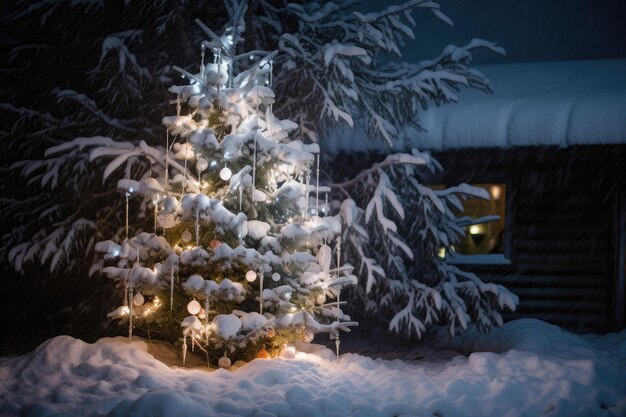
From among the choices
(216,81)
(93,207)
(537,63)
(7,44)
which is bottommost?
(93,207)

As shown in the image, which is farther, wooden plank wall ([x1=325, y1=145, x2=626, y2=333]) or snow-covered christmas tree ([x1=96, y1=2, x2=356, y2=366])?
wooden plank wall ([x1=325, y1=145, x2=626, y2=333])

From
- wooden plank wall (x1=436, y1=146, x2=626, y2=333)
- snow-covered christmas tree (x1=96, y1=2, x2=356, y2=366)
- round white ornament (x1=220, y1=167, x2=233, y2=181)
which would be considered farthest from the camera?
wooden plank wall (x1=436, y1=146, x2=626, y2=333)

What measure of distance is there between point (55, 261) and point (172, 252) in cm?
257

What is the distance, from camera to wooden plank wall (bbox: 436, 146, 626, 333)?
955 cm

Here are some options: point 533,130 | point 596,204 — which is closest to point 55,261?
point 533,130

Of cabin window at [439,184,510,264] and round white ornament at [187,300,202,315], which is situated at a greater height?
Answer: cabin window at [439,184,510,264]

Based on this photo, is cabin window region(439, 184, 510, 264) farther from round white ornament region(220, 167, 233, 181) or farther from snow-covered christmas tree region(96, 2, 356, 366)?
round white ornament region(220, 167, 233, 181)

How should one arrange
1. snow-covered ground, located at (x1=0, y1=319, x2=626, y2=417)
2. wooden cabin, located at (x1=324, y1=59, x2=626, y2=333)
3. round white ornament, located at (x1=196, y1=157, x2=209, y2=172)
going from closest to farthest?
snow-covered ground, located at (x1=0, y1=319, x2=626, y2=417)
round white ornament, located at (x1=196, y1=157, x2=209, y2=172)
wooden cabin, located at (x1=324, y1=59, x2=626, y2=333)

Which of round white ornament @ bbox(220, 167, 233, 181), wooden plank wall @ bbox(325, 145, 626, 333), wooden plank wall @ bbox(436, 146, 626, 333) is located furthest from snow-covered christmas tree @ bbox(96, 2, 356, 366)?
wooden plank wall @ bbox(436, 146, 626, 333)

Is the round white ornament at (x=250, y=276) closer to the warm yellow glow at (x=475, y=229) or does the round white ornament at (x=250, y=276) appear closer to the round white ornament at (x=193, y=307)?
the round white ornament at (x=193, y=307)

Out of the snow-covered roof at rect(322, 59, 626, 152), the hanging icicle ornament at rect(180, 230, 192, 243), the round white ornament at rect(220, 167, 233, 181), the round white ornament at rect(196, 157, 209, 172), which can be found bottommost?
the hanging icicle ornament at rect(180, 230, 192, 243)

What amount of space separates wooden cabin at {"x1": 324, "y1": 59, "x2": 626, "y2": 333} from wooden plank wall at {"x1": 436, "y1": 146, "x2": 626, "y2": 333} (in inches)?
0.6

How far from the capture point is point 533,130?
8797mm

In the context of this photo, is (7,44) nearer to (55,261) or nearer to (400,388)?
(55,261)
